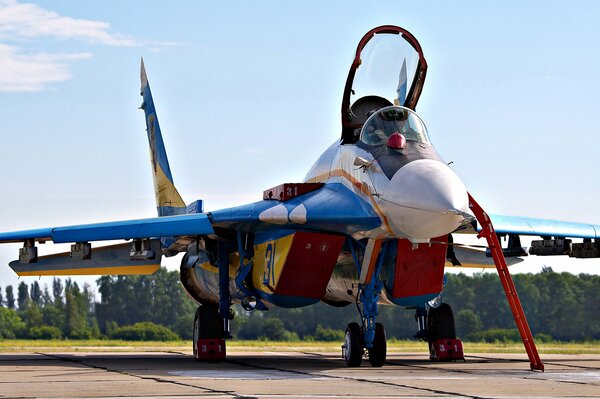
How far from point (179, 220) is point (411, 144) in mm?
3979

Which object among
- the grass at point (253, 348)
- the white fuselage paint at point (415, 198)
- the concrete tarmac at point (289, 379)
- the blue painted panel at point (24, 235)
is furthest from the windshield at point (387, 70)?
the grass at point (253, 348)

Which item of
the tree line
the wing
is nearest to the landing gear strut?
the wing

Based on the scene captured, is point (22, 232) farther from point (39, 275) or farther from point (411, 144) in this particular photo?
point (411, 144)

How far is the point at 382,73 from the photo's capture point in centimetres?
1719

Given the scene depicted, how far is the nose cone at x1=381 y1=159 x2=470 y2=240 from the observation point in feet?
43.5

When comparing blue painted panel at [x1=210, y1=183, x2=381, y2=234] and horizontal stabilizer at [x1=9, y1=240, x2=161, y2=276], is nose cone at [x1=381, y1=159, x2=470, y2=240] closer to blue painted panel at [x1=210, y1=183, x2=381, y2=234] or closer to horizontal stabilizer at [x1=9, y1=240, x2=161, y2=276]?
blue painted panel at [x1=210, y1=183, x2=381, y2=234]

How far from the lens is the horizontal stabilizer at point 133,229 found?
54.4 feet

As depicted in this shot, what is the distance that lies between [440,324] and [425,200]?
15.9ft

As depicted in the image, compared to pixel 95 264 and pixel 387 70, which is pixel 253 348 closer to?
pixel 95 264

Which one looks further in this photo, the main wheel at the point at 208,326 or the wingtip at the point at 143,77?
the wingtip at the point at 143,77

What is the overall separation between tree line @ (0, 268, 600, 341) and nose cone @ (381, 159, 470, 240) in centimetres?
2003

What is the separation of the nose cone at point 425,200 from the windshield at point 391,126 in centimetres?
105

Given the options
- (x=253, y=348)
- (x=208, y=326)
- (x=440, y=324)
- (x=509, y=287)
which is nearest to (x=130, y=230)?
(x=208, y=326)

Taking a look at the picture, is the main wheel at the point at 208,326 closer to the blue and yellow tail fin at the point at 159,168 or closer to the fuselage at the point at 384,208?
the fuselage at the point at 384,208
